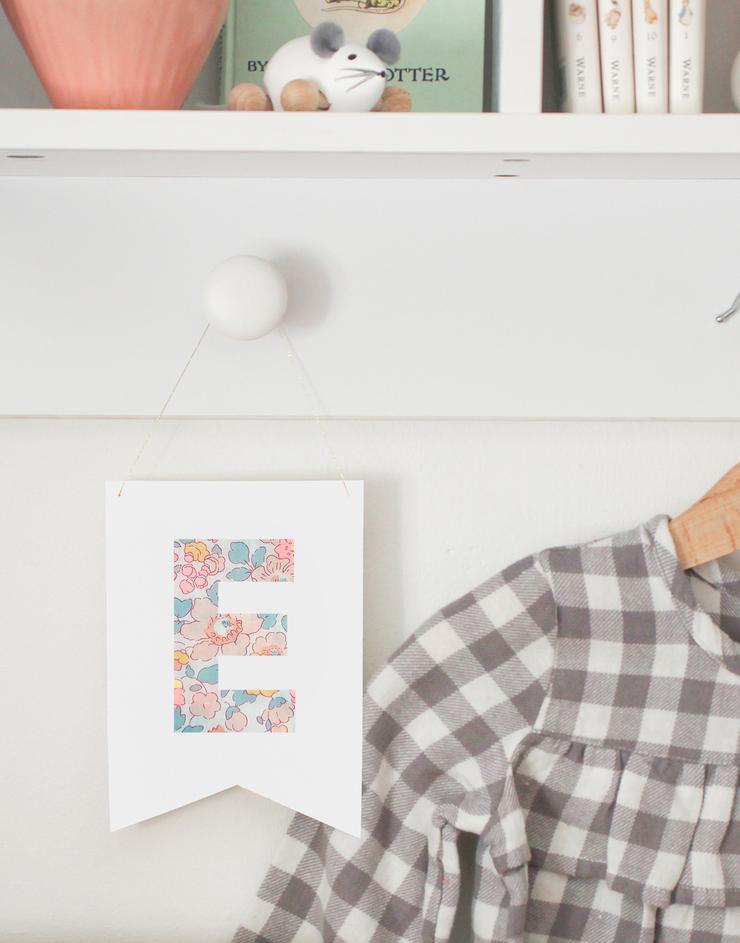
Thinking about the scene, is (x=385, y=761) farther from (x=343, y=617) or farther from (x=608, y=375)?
(x=608, y=375)

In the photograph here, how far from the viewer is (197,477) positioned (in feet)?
2.35

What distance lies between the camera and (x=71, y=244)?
65 cm

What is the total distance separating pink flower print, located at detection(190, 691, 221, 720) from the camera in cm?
70

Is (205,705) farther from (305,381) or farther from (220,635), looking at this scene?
(305,381)

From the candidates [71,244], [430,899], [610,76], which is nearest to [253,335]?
[71,244]

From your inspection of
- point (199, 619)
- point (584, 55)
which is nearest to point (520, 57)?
point (584, 55)

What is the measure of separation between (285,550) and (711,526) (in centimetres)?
28

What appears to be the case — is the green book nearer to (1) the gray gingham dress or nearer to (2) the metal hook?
(2) the metal hook

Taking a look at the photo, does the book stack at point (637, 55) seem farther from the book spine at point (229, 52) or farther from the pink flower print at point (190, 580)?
the pink flower print at point (190, 580)

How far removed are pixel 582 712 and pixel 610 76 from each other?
393mm

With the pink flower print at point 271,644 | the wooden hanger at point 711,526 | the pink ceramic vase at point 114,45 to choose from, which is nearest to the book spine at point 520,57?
the pink ceramic vase at point 114,45

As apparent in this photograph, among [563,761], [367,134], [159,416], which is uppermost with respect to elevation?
[367,134]

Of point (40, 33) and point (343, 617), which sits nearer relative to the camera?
point (40, 33)

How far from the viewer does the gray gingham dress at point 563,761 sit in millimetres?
653
